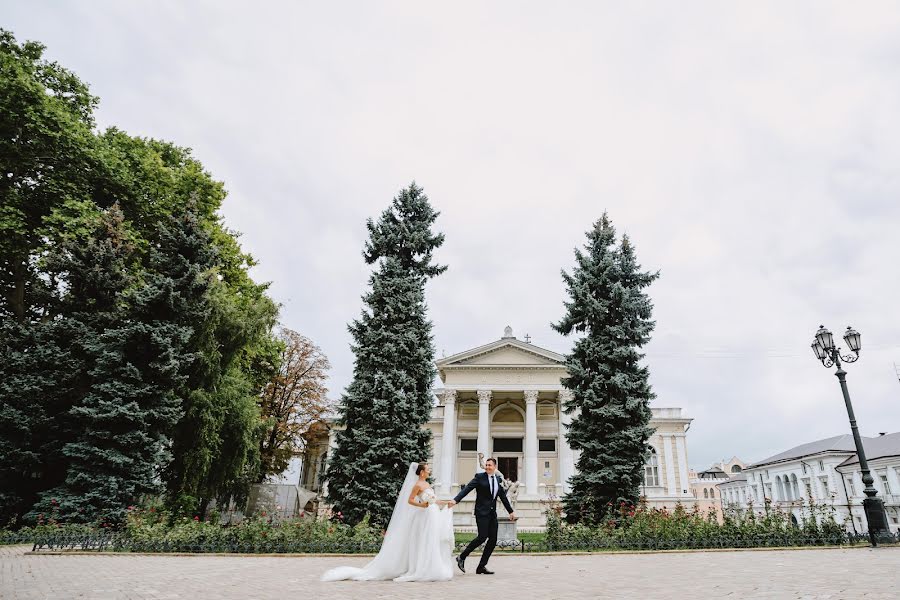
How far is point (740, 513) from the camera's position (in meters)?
13.2

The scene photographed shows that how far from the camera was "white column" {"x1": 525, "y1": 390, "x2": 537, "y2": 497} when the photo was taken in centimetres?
2780

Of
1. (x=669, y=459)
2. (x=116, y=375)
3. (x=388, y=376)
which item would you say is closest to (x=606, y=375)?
(x=388, y=376)

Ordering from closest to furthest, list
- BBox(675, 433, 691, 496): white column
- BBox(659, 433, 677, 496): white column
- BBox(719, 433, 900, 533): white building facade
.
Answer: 1. BBox(675, 433, 691, 496): white column
2. BBox(659, 433, 677, 496): white column
3. BBox(719, 433, 900, 533): white building facade

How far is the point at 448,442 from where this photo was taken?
30.0m

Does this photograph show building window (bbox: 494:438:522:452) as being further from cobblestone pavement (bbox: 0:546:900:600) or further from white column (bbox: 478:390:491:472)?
cobblestone pavement (bbox: 0:546:900:600)

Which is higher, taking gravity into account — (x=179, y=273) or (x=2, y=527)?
(x=179, y=273)

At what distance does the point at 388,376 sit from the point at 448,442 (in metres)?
14.0

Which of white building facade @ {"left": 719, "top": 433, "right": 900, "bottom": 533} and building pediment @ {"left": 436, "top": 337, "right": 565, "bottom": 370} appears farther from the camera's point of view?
white building facade @ {"left": 719, "top": 433, "right": 900, "bottom": 533}

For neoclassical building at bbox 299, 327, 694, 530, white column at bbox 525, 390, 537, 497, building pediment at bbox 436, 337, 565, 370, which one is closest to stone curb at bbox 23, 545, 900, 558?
neoclassical building at bbox 299, 327, 694, 530

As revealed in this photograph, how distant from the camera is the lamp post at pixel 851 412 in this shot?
11641 mm

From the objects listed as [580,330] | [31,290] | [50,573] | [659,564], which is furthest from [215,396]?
[659,564]

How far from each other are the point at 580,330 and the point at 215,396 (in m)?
13.8

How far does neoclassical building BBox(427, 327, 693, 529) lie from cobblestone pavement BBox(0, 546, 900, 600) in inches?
732

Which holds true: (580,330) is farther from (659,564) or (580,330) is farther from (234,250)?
(234,250)
